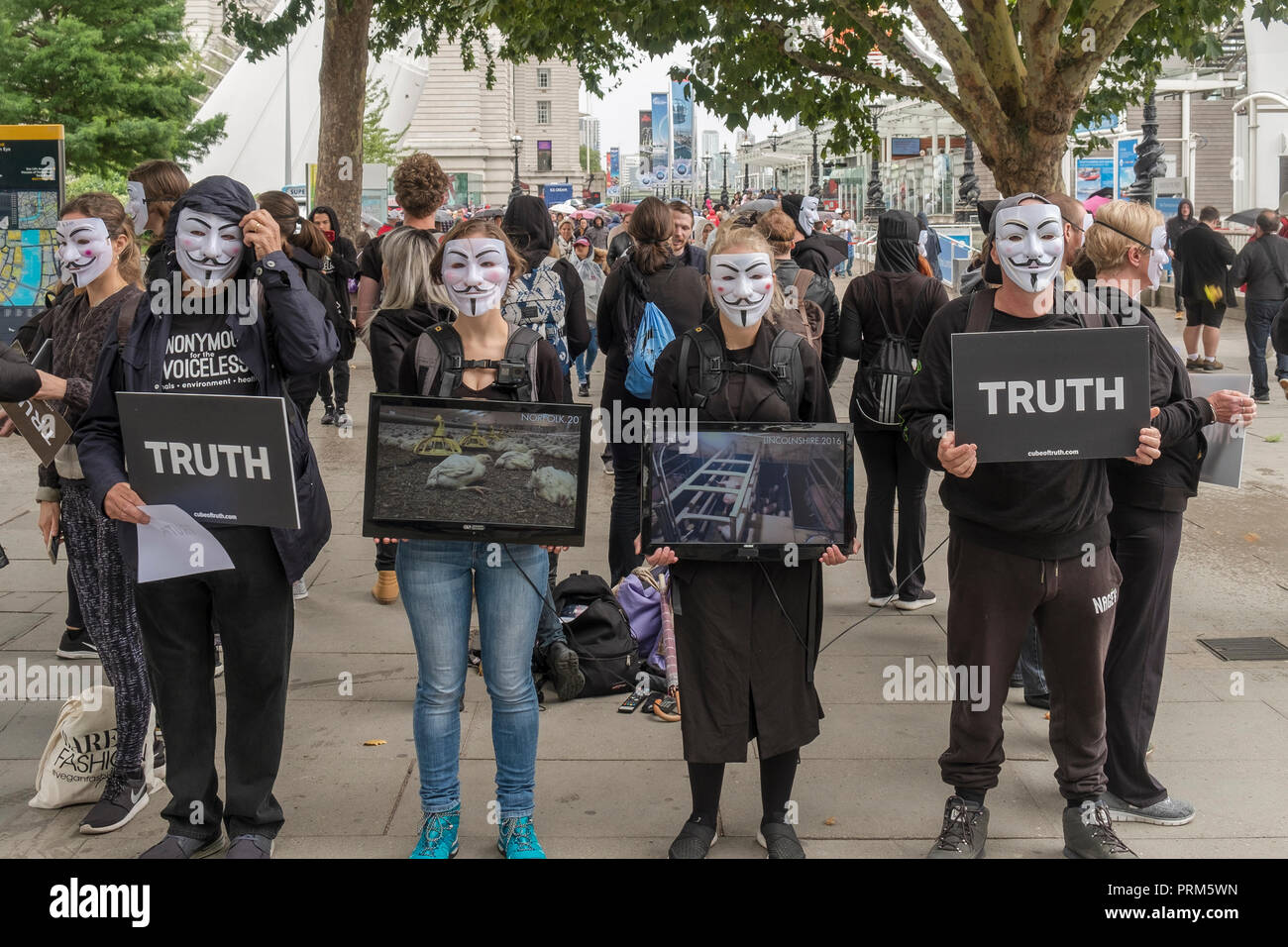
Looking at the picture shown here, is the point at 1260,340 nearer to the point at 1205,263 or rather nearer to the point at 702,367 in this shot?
the point at 1205,263

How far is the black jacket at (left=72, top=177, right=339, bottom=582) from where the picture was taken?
13.6 feet

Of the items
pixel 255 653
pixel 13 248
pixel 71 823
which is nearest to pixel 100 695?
pixel 71 823

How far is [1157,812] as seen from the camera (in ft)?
15.1

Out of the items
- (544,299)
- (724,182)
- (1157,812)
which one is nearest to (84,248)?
(544,299)

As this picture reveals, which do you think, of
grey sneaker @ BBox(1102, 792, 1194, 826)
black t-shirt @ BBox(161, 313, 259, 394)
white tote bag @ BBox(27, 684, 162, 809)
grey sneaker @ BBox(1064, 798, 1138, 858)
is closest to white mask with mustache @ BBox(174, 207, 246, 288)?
black t-shirt @ BBox(161, 313, 259, 394)

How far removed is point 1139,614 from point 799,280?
3182 mm

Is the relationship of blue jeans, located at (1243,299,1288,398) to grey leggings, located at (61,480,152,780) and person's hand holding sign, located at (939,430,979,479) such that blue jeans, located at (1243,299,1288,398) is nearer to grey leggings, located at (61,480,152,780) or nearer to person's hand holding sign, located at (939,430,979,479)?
person's hand holding sign, located at (939,430,979,479)

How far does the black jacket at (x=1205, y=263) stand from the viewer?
52.0ft

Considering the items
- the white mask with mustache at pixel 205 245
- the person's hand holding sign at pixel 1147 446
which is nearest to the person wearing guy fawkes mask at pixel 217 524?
the white mask with mustache at pixel 205 245

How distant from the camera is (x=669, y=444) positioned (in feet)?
13.7

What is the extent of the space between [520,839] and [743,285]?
1846mm

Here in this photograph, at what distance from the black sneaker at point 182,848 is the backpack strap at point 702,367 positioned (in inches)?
79.6

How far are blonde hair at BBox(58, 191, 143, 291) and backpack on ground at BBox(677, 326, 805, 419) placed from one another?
2077 millimetres

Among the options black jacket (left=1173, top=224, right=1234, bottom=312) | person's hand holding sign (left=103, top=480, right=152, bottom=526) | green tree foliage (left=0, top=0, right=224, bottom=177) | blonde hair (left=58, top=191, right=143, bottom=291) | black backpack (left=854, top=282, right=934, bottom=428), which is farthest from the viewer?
green tree foliage (left=0, top=0, right=224, bottom=177)
